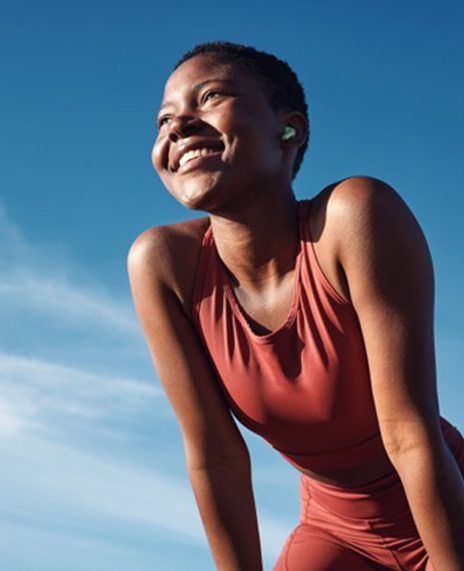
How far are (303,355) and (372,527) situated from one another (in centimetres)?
80

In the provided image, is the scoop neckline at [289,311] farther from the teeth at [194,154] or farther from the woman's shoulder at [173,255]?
the teeth at [194,154]

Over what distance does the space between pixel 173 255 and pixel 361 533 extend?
128 centimetres

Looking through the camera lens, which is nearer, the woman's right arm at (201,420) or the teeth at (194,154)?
the teeth at (194,154)

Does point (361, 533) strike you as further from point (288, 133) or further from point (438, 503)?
point (288, 133)

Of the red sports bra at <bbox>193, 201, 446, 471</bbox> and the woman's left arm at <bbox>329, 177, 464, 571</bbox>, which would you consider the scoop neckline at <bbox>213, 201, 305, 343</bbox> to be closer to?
the red sports bra at <bbox>193, 201, 446, 471</bbox>

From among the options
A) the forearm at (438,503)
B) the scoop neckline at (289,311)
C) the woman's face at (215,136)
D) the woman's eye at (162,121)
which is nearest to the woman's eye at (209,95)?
the woman's face at (215,136)

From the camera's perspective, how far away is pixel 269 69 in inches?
147

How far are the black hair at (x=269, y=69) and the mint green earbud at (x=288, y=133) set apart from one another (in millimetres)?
79

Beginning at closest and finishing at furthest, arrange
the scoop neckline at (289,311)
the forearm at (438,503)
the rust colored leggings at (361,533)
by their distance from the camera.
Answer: the forearm at (438,503) → the scoop neckline at (289,311) → the rust colored leggings at (361,533)

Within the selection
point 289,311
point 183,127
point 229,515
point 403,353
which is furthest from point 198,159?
point 229,515

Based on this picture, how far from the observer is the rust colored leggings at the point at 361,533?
12.4ft

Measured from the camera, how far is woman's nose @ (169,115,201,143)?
139 inches

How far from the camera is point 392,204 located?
337cm

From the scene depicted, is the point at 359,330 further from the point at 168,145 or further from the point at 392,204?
the point at 168,145
